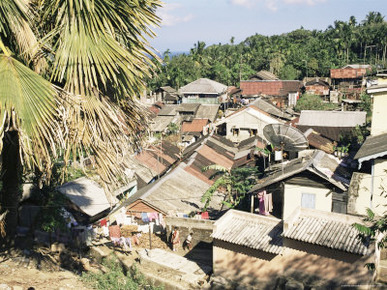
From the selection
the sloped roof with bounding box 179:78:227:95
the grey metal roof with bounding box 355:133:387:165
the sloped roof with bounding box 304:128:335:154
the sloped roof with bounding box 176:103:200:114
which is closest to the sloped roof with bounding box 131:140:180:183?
the sloped roof with bounding box 304:128:335:154

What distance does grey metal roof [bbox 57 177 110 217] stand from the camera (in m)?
15.4

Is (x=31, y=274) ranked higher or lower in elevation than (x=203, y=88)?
lower

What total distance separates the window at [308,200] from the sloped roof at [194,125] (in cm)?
2103

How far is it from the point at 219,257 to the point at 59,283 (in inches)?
312

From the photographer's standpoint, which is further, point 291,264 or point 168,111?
point 168,111

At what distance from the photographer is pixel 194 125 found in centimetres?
3675

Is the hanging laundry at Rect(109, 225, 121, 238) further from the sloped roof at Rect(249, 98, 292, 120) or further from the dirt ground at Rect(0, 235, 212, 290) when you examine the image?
the sloped roof at Rect(249, 98, 292, 120)

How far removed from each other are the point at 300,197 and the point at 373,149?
3230 mm

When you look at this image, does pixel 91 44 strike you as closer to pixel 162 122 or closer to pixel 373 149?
pixel 373 149

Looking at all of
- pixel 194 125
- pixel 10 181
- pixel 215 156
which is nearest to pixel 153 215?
pixel 215 156

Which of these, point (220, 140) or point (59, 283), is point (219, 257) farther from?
point (220, 140)

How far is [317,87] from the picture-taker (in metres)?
49.4

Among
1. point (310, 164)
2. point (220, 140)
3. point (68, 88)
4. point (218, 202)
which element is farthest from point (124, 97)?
point (220, 140)

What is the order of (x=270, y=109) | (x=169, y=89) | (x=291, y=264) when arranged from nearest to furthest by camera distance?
(x=291, y=264), (x=270, y=109), (x=169, y=89)
